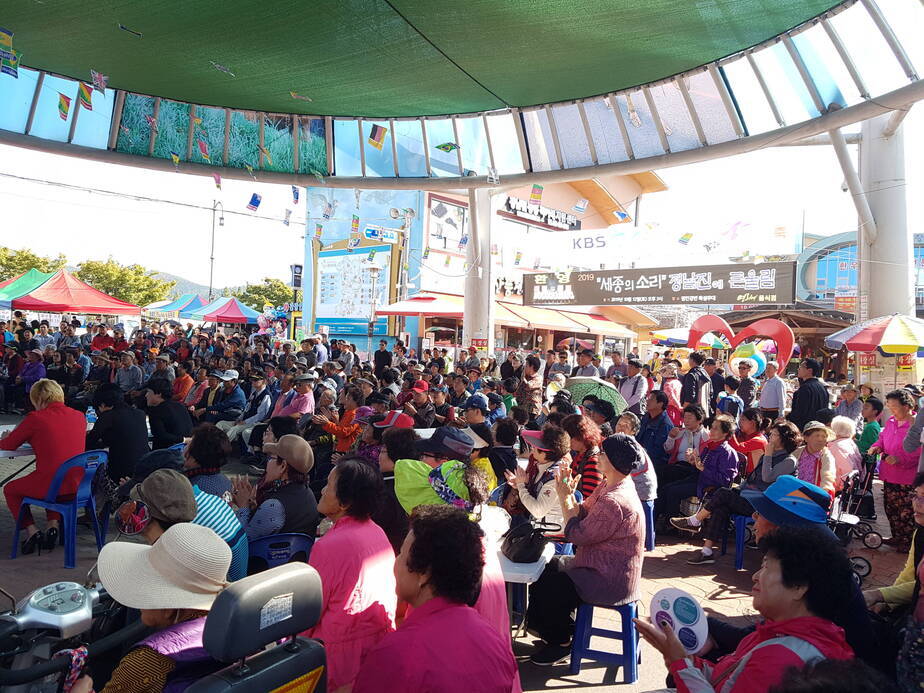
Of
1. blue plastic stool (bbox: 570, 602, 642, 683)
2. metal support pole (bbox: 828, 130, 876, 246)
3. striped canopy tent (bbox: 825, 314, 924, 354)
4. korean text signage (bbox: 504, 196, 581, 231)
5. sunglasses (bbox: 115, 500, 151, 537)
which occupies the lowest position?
blue plastic stool (bbox: 570, 602, 642, 683)

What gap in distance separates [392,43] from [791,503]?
7322 millimetres

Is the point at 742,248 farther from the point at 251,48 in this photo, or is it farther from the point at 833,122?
the point at 251,48

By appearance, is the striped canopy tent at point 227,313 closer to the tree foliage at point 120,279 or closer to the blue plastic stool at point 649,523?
the blue plastic stool at point 649,523

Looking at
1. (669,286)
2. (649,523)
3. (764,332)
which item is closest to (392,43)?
(649,523)

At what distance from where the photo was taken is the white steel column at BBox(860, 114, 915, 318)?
991 centimetres

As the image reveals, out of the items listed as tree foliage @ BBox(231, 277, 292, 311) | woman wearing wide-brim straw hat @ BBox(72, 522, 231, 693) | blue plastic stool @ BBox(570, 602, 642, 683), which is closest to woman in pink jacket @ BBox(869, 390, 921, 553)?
blue plastic stool @ BBox(570, 602, 642, 683)

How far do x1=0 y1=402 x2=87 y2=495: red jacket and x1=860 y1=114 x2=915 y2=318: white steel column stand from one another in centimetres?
1104

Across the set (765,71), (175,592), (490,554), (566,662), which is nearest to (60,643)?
(175,592)

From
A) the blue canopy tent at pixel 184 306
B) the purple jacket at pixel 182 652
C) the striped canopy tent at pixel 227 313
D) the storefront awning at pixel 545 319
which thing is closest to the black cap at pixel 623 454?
the purple jacket at pixel 182 652

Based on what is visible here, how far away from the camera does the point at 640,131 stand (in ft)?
36.9

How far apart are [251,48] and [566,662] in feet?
26.7

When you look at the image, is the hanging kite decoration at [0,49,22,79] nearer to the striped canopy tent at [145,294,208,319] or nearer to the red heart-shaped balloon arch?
the red heart-shaped balloon arch

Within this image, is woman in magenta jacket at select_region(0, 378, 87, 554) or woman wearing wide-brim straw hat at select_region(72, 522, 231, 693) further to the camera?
woman in magenta jacket at select_region(0, 378, 87, 554)

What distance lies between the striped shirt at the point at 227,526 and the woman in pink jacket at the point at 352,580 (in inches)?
25.9
